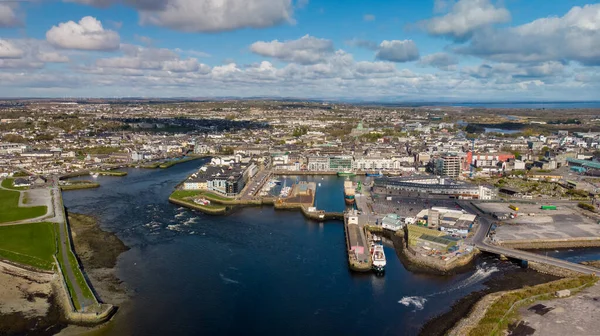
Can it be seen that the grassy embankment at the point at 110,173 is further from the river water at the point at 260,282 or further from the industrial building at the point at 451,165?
the industrial building at the point at 451,165

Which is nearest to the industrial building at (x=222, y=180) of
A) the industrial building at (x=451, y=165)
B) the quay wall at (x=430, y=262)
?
the quay wall at (x=430, y=262)

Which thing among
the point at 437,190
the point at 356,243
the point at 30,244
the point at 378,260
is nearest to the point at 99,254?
the point at 30,244

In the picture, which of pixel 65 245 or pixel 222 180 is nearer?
pixel 65 245

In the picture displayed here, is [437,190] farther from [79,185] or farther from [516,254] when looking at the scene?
[79,185]

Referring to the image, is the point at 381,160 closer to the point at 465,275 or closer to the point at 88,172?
the point at 465,275

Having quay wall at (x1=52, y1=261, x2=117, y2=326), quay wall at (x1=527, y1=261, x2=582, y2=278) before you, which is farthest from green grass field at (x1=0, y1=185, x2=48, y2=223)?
quay wall at (x1=527, y1=261, x2=582, y2=278)

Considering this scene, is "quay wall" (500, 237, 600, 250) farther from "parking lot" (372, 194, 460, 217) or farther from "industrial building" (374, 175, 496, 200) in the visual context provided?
"industrial building" (374, 175, 496, 200)
